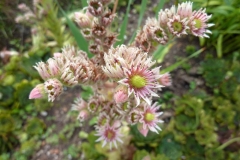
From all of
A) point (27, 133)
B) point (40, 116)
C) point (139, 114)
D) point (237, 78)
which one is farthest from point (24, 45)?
point (237, 78)

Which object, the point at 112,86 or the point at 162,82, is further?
the point at 112,86

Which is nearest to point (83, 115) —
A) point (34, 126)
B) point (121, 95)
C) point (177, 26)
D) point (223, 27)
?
point (121, 95)

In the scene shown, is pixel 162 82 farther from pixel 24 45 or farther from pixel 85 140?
pixel 24 45

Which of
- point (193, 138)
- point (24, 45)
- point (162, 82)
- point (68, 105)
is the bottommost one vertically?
point (193, 138)

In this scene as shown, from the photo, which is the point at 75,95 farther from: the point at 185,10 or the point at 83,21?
the point at 185,10

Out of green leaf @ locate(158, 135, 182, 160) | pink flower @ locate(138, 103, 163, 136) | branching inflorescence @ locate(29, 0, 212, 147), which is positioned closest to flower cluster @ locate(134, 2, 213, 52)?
branching inflorescence @ locate(29, 0, 212, 147)
